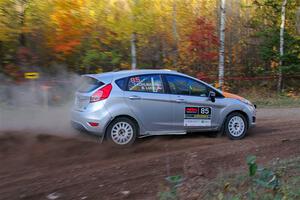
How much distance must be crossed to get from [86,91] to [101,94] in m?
0.47

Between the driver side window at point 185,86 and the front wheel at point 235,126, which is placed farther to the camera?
the front wheel at point 235,126

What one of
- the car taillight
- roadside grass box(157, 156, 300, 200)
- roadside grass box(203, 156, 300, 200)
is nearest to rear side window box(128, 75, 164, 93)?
the car taillight

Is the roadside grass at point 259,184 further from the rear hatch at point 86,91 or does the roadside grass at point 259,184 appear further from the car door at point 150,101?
the rear hatch at point 86,91

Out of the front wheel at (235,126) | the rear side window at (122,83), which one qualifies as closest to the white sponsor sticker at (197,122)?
the front wheel at (235,126)

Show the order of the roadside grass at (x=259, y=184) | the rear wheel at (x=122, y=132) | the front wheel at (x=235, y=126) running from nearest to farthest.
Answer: the roadside grass at (x=259, y=184) → the rear wheel at (x=122, y=132) → the front wheel at (x=235, y=126)

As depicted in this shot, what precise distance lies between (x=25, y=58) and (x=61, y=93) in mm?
2169

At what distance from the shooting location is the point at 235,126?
10.7 meters

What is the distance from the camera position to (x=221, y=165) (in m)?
8.32

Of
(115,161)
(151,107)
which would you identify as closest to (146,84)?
(151,107)

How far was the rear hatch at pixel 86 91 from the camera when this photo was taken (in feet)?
31.7

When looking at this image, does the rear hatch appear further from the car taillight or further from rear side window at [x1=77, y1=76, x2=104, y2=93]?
the car taillight

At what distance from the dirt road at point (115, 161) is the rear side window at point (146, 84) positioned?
109cm

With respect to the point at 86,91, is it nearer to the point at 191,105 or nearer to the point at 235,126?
the point at 191,105

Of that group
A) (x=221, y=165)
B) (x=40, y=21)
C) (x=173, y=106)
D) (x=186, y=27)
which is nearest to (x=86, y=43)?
(x=40, y=21)
